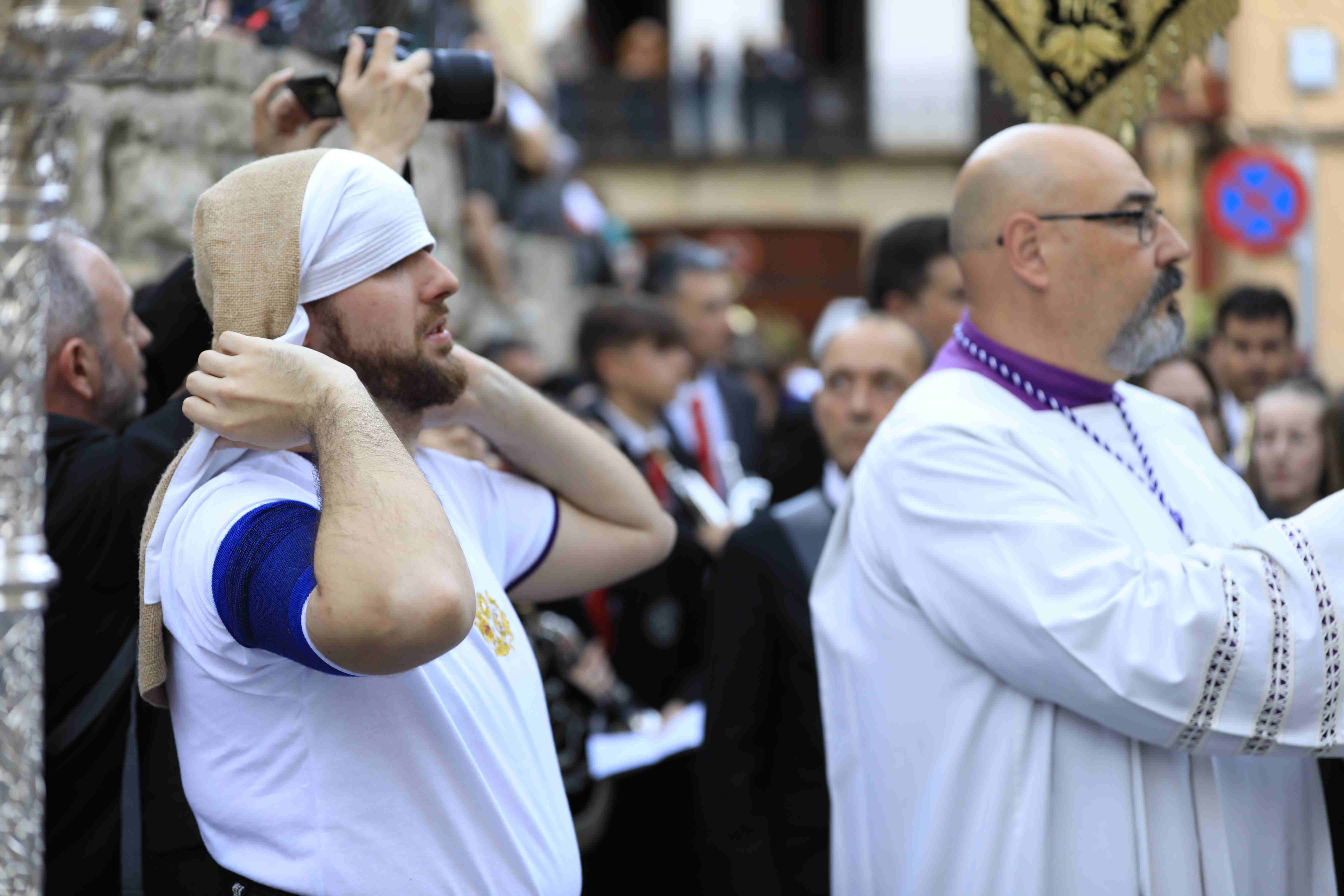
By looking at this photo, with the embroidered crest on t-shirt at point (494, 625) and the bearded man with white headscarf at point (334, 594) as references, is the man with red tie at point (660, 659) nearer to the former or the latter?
the embroidered crest on t-shirt at point (494, 625)

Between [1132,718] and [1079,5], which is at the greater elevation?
[1079,5]

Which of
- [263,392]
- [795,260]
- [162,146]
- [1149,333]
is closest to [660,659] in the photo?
[162,146]

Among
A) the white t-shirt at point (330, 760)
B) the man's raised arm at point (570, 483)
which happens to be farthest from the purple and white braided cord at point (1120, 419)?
the white t-shirt at point (330, 760)

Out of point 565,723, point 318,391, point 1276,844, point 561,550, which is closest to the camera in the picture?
point 318,391

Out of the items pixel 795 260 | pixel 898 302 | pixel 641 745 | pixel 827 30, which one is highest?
pixel 827 30

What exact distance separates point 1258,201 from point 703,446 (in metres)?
6.74

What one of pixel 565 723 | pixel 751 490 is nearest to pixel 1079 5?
pixel 565 723

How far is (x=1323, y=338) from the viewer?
1037 cm

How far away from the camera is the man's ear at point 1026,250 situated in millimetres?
2693

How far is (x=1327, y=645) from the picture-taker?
229cm

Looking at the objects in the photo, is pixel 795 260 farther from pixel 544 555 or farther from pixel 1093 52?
pixel 544 555

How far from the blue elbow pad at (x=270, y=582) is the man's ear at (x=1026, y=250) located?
140cm

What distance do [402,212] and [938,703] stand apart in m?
1.19

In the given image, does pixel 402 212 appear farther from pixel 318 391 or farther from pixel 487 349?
pixel 487 349
